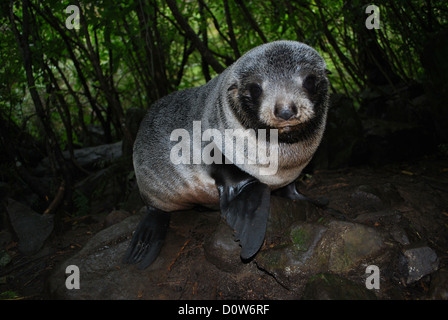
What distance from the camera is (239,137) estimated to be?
2541 mm

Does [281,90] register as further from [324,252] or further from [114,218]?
[114,218]

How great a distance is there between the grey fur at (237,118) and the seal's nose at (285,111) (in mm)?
29

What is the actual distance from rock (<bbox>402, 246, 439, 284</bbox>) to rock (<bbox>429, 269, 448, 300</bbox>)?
90 mm

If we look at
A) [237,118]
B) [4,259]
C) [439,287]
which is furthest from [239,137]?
[4,259]

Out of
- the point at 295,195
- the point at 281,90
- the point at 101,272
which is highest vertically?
the point at 281,90

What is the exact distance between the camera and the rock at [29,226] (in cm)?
353

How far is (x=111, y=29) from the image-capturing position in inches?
158

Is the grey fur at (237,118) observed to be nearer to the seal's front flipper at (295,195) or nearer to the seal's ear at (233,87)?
the seal's ear at (233,87)

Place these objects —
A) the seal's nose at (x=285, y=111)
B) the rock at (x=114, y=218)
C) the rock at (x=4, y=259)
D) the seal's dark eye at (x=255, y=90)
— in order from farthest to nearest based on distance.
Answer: the rock at (x=114, y=218) < the rock at (x=4, y=259) < the seal's dark eye at (x=255, y=90) < the seal's nose at (x=285, y=111)

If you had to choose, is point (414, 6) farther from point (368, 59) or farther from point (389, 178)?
point (389, 178)

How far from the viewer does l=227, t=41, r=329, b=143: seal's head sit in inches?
85.2

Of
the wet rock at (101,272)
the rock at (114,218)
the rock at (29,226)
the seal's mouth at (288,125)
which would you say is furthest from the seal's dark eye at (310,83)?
the rock at (29,226)

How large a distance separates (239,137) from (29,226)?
287 cm

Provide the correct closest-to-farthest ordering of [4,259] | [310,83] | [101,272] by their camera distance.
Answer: [310,83], [101,272], [4,259]
